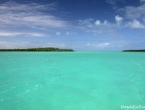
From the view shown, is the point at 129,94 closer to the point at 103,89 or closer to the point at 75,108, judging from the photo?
the point at 103,89

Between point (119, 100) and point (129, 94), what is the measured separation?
1147mm

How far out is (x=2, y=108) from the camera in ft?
18.4

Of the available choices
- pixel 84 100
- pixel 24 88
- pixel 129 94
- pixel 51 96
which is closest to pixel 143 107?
pixel 129 94

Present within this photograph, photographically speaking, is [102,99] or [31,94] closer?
[102,99]

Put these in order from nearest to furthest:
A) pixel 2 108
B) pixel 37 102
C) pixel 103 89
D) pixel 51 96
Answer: pixel 2 108 < pixel 37 102 < pixel 51 96 < pixel 103 89

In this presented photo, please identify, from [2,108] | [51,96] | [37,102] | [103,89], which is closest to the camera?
[2,108]

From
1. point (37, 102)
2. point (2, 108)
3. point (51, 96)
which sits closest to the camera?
point (2, 108)

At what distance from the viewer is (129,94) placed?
7363mm

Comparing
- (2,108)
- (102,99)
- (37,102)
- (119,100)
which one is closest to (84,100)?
(102,99)

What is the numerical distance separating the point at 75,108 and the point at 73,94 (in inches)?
64.0

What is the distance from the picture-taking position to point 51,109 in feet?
18.6

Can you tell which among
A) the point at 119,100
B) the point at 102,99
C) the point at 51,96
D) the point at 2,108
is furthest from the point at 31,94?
the point at 119,100

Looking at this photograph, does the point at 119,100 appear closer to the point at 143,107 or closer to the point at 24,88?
the point at 143,107

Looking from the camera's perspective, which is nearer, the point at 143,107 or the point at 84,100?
the point at 143,107
